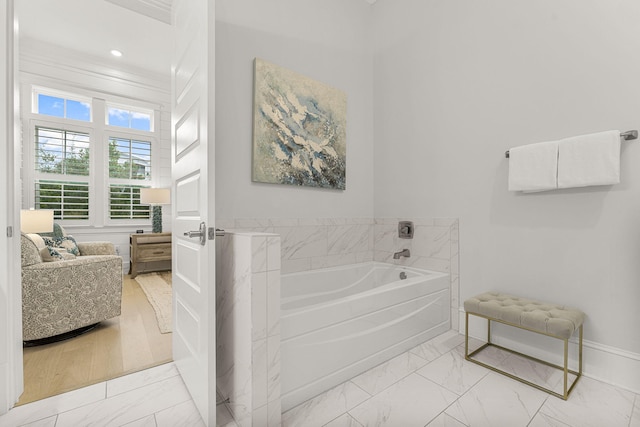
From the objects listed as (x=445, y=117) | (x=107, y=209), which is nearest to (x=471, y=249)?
(x=445, y=117)

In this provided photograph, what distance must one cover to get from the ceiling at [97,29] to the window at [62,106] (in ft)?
2.31

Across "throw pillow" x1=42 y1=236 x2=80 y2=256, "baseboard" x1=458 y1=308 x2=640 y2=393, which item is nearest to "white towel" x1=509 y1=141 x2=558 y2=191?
"baseboard" x1=458 y1=308 x2=640 y2=393

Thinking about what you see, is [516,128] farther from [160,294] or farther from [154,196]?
[154,196]

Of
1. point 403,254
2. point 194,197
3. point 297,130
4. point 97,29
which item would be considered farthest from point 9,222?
point 97,29

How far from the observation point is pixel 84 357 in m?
2.06

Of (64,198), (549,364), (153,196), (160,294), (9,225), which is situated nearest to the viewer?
(9,225)

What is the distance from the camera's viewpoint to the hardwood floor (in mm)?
1743

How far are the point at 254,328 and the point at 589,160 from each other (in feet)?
6.58

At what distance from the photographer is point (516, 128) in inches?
83.4

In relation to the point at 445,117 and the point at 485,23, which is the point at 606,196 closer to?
the point at 445,117

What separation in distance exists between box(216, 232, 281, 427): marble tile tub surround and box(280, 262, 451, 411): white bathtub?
117 mm

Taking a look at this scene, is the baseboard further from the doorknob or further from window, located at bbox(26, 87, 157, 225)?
window, located at bbox(26, 87, 157, 225)

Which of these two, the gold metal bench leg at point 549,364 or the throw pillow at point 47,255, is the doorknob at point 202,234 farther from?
the throw pillow at point 47,255

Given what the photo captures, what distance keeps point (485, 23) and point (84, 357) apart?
371 cm
